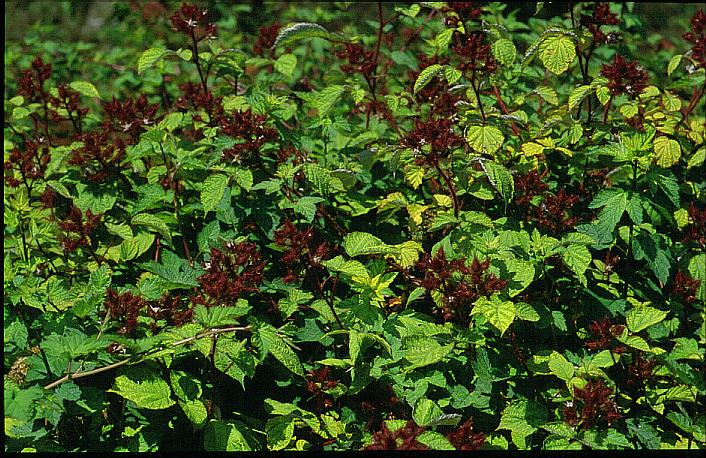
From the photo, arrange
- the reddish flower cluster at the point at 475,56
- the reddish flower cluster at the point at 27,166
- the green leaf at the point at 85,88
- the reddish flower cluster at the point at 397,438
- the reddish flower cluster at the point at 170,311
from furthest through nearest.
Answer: the green leaf at the point at 85,88 < the reddish flower cluster at the point at 27,166 < the reddish flower cluster at the point at 475,56 < the reddish flower cluster at the point at 170,311 < the reddish flower cluster at the point at 397,438

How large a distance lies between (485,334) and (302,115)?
4.18 ft

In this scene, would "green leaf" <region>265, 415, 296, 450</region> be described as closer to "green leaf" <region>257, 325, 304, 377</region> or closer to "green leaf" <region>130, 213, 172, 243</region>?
"green leaf" <region>257, 325, 304, 377</region>

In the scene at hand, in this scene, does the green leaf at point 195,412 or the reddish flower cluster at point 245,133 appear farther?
the reddish flower cluster at point 245,133

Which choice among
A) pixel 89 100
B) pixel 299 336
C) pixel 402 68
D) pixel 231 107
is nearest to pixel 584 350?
pixel 299 336

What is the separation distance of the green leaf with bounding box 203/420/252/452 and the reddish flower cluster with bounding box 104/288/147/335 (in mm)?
349

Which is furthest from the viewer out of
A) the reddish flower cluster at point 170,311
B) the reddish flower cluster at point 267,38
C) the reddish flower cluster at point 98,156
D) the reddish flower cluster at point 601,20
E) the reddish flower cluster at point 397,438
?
the reddish flower cluster at point 267,38

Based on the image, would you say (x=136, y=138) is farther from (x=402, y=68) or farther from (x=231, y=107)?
(x=402, y=68)

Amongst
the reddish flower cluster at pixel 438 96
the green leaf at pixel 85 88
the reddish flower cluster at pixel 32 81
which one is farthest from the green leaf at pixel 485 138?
the reddish flower cluster at pixel 32 81

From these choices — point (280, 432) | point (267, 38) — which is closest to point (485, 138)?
point (280, 432)

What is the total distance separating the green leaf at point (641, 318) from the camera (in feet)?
7.13

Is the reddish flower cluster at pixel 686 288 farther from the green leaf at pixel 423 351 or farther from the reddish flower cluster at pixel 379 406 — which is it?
the reddish flower cluster at pixel 379 406

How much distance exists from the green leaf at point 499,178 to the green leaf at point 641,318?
497 millimetres

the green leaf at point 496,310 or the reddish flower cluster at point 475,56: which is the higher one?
the reddish flower cluster at point 475,56

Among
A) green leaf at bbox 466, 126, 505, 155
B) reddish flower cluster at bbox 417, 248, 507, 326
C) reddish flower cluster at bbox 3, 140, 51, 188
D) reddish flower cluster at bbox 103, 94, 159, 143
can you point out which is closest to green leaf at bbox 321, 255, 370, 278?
reddish flower cluster at bbox 417, 248, 507, 326
